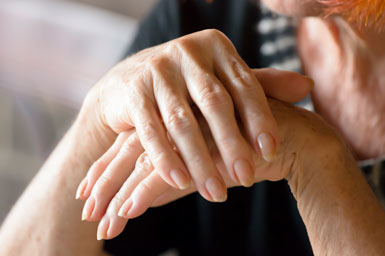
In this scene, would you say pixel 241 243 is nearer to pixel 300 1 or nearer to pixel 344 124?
pixel 344 124

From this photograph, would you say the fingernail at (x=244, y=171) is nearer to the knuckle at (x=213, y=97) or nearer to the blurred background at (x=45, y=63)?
the knuckle at (x=213, y=97)

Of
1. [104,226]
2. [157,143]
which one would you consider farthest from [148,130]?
[104,226]

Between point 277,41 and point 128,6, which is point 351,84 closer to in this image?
point 277,41

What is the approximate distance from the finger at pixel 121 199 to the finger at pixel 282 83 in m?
0.16

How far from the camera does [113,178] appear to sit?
520 mm

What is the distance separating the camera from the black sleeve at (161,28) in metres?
0.82

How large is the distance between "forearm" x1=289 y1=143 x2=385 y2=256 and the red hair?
17 cm

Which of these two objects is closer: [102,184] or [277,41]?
[102,184]

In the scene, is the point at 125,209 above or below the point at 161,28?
below

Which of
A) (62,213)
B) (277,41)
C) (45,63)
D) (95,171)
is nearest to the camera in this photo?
(95,171)

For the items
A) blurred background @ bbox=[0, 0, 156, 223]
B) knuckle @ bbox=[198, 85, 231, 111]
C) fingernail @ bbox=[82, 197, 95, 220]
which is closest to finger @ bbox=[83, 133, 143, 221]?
fingernail @ bbox=[82, 197, 95, 220]

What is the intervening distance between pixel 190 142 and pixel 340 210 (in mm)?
198

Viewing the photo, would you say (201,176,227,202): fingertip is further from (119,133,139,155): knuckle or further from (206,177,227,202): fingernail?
(119,133,139,155): knuckle

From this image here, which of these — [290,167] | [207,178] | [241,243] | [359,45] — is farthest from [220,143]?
[241,243]
